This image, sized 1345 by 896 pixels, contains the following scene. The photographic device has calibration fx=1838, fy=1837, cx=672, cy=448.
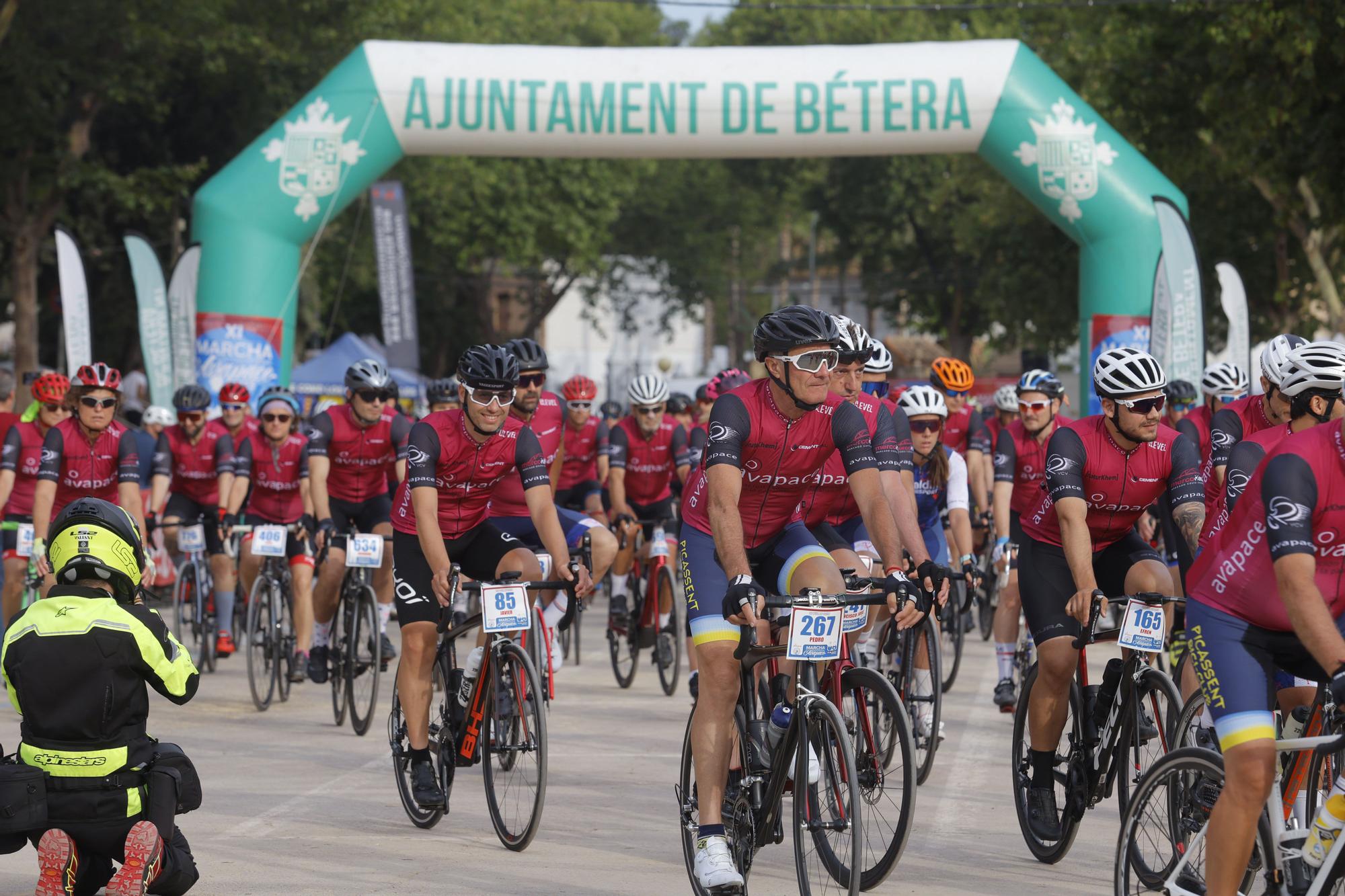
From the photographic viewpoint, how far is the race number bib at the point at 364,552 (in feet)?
34.6

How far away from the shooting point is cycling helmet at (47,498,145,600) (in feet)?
19.7

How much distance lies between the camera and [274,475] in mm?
12586

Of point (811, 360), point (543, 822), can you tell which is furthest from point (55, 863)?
point (811, 360)

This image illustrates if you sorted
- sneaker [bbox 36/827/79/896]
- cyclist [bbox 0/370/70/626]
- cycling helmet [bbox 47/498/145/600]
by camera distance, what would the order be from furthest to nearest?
cyclist [bbox 0/370/70/626], cycling helmet [bbox 47/498/145/600], sneaker [bbox 36/827/79/896]

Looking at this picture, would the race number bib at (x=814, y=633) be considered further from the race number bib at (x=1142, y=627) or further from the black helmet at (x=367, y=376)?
the black helmet at (x=367, y=376)

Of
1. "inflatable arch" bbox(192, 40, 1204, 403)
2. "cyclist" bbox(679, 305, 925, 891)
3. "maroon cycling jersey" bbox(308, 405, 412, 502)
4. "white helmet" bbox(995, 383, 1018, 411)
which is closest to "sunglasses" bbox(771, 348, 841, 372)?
"cyclist" bbox(679, 305, 925, 891)

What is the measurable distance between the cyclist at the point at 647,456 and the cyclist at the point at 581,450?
714mm

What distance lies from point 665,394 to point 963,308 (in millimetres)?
42964

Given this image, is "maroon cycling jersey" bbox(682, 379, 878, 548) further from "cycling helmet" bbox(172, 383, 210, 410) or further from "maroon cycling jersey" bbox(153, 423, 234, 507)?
"cycling helmet" bbox(172, 383, 210, 410)

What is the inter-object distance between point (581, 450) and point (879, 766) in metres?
8.48

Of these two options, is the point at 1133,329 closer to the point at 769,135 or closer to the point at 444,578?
the point at 769,135

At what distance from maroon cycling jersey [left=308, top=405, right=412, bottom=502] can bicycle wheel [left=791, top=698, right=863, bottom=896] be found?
585 cm

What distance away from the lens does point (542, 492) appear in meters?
8.02

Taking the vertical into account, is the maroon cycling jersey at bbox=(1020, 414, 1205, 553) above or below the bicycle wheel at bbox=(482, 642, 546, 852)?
above
